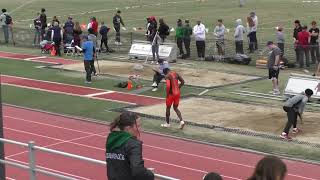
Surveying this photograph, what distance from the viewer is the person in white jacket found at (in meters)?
28.0

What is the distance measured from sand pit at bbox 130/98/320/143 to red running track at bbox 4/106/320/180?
6.43ft

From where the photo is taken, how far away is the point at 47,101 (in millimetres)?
19828

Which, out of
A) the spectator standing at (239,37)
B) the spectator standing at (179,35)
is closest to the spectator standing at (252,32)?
the spectator standing at (239,37)

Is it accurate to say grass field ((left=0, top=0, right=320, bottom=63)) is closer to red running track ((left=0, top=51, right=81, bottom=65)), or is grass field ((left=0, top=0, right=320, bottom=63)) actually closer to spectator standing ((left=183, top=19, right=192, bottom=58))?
spectator standing ((left=183, top=19, right=192, bottom=58))

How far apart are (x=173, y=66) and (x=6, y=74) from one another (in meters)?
7.01

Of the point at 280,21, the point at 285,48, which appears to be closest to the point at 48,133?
the point at 285,48

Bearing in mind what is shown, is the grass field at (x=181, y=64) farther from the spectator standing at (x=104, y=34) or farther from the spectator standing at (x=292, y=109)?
the spectator standing at (x=104, y=34)

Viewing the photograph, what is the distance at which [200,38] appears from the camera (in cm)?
2802

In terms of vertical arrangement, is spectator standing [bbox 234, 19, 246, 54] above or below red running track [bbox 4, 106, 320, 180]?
above

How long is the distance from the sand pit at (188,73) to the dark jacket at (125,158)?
15771mm

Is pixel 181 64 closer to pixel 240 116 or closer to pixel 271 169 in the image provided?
pixel 240 116

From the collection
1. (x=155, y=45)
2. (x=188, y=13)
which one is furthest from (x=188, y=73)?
(x=188, y=13)

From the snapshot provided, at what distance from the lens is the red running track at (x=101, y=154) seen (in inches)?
481

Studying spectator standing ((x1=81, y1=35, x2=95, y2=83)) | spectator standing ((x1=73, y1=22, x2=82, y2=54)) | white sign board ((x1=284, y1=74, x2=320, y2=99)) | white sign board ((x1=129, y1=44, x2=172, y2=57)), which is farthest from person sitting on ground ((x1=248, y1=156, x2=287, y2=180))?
spectator standing ((x1=73, y1=22, x2=82, y2=54))
